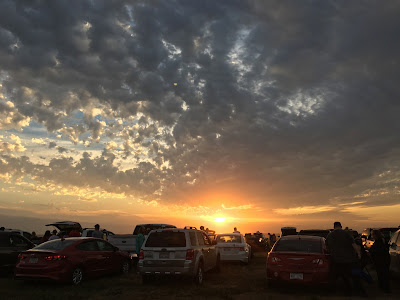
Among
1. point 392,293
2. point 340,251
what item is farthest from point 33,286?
point 392,293

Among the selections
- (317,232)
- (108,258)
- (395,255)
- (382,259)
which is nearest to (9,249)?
(108,258)

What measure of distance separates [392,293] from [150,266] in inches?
285

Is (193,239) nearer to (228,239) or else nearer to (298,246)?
(298,246)

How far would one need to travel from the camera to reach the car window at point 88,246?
12.7 meters

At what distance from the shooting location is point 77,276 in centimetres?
1227

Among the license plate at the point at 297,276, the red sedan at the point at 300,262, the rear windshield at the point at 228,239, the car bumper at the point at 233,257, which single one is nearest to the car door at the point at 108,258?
the car bumper at the point at 233,257

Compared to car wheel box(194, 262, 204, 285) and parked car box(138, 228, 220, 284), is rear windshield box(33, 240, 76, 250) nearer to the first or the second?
parked car box(138, 228, 220, 284)

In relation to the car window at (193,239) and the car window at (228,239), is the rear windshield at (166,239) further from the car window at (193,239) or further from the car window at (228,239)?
the car window at (228,239)

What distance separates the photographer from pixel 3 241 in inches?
547

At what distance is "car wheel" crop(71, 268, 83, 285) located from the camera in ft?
39.5

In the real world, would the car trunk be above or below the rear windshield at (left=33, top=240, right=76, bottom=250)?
below

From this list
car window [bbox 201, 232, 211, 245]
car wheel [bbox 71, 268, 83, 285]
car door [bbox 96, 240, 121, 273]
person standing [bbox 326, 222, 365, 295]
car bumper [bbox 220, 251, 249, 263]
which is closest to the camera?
person standing [bbox 326, 222, 365, 295]

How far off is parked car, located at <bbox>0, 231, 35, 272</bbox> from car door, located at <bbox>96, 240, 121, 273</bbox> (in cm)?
322

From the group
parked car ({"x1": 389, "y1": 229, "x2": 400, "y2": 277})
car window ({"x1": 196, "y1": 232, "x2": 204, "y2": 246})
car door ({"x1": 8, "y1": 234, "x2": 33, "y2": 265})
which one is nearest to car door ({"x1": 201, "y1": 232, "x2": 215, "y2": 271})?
car window ({"x1": 196, "y1": 232, "x2": 204, "y2": 246})
